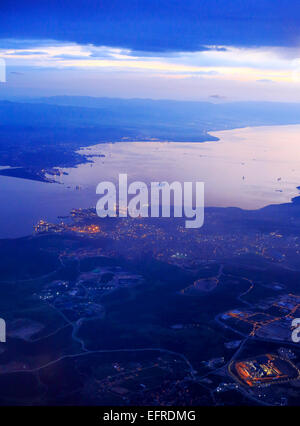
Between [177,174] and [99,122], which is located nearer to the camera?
[177,174]

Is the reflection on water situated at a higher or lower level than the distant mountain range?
lower

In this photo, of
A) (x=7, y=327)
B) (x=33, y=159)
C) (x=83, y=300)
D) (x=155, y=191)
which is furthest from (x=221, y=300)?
(x=33, y=159)

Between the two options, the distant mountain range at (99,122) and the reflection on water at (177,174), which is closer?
the reflection on water at (177,174)

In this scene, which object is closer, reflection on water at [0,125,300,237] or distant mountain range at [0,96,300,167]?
reflection on water at [0,125,300,237]

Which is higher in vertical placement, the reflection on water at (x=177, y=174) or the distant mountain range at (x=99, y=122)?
A: the distant mountain range at (x=99, y=122)

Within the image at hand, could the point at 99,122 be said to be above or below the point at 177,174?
above

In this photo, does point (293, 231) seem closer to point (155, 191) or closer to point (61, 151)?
point (155, 191)

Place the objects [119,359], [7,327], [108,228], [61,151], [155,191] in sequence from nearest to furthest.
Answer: [119,359]
[7,327]
[108,228]
[155,191]
[61,151]
